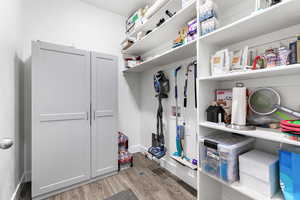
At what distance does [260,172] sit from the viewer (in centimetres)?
95

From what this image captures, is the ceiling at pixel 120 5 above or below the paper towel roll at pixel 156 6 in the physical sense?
above

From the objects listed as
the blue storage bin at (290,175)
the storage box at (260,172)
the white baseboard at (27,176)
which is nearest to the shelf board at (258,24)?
the blue storage bin at (290,175)

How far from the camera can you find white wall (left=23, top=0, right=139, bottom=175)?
6.90ft

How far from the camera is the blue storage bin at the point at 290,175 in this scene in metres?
0.82

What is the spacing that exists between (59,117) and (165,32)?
1.93 m

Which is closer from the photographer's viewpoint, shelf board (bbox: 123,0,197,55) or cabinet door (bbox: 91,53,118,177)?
shelf board (bbox: 123,0,197,55)

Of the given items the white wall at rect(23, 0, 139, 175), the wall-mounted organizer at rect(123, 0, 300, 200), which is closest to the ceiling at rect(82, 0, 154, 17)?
the white wall at rect(23, 0, 139, 175)

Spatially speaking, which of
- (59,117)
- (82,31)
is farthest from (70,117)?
(82,31)

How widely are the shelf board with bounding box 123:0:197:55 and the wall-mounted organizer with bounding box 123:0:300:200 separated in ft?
0.05

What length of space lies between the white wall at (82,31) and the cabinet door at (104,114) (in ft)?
2.44

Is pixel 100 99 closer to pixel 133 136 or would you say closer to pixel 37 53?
pixel 37 53

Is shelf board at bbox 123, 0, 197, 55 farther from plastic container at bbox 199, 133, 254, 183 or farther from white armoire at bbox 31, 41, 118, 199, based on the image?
plastic container at bbox 199, 133, 254, 183

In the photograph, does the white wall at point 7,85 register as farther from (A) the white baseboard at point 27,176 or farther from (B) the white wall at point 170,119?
(B) the white wall at point 170,119

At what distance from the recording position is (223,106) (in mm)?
1306
